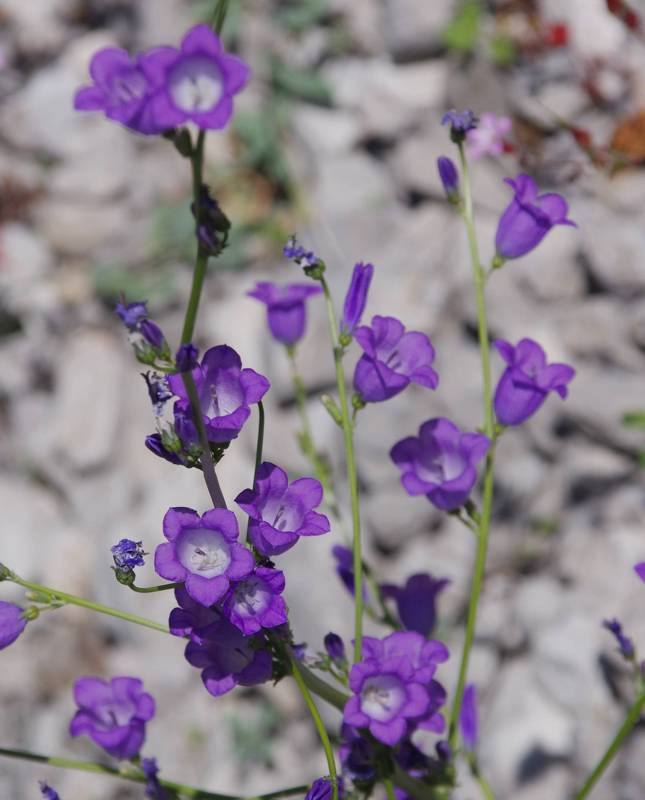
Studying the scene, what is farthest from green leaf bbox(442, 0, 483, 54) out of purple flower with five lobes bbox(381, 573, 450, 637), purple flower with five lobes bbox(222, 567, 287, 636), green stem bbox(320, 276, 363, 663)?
purple flower with five lobes bbox(222, 567, 287, 636)

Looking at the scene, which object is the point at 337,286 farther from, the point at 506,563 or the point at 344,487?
the point at 506,563

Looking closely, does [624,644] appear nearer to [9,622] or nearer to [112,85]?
[9,622]

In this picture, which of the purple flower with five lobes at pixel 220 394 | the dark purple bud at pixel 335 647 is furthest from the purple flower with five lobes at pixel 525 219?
the dark purple bud at pixel 335 647

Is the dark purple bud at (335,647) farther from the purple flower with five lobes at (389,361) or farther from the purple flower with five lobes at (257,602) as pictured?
the purple flower with five lobes at (389,361)

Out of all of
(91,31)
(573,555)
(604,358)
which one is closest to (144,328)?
(573,555)

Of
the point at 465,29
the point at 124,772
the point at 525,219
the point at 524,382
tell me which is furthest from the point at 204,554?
the point at 465,29

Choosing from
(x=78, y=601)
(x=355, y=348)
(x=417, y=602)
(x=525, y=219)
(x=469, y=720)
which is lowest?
(x=355, y=348)
